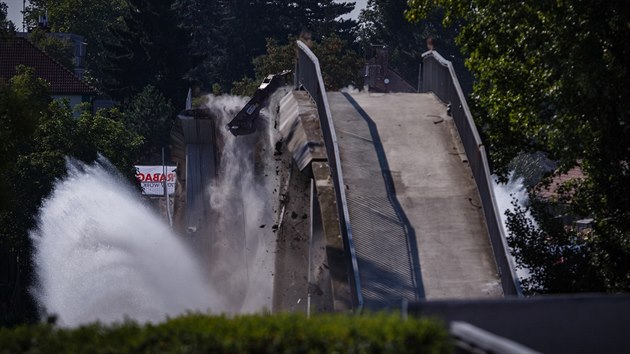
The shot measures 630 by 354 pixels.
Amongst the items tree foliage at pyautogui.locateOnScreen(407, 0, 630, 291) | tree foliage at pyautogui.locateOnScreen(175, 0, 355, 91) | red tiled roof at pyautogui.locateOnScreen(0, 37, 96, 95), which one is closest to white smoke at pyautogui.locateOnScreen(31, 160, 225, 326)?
tree foliage at pyautogui.locateOnScreen(407, 0, 630, 291)

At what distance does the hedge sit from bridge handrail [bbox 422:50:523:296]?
9.71 metres

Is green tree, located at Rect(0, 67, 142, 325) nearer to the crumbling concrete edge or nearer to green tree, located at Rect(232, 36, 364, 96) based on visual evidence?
green tree, located at Rect(232, 36, 364, 96)

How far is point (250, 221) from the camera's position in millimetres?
35188

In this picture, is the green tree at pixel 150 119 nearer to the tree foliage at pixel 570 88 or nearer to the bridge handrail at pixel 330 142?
the bridge handrail at pixel 330 142

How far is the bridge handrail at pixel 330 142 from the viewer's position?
20.8 m

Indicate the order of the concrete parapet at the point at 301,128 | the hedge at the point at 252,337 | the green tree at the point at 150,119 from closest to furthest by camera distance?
the hedge at the point at 252,337, the concrete parapet at the point at 301,128, the green tree at the point at 150,119

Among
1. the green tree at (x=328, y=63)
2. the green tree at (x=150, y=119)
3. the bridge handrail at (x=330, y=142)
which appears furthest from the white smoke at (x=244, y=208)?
the green tree at (x=150, y=119)

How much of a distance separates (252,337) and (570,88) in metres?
12.3

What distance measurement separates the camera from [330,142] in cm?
2481

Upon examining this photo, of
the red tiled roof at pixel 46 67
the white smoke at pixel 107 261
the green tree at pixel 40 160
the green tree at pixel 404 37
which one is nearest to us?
the white smoke at pixel 107 261

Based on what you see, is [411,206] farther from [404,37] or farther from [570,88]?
[404,37]

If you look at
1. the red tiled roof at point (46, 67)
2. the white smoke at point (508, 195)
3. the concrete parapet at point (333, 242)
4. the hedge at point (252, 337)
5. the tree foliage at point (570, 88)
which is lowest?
the hedge at point (252, 337)

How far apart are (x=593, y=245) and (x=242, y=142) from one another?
16.4m

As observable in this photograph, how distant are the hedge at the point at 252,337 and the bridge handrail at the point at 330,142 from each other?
663 centimetres
